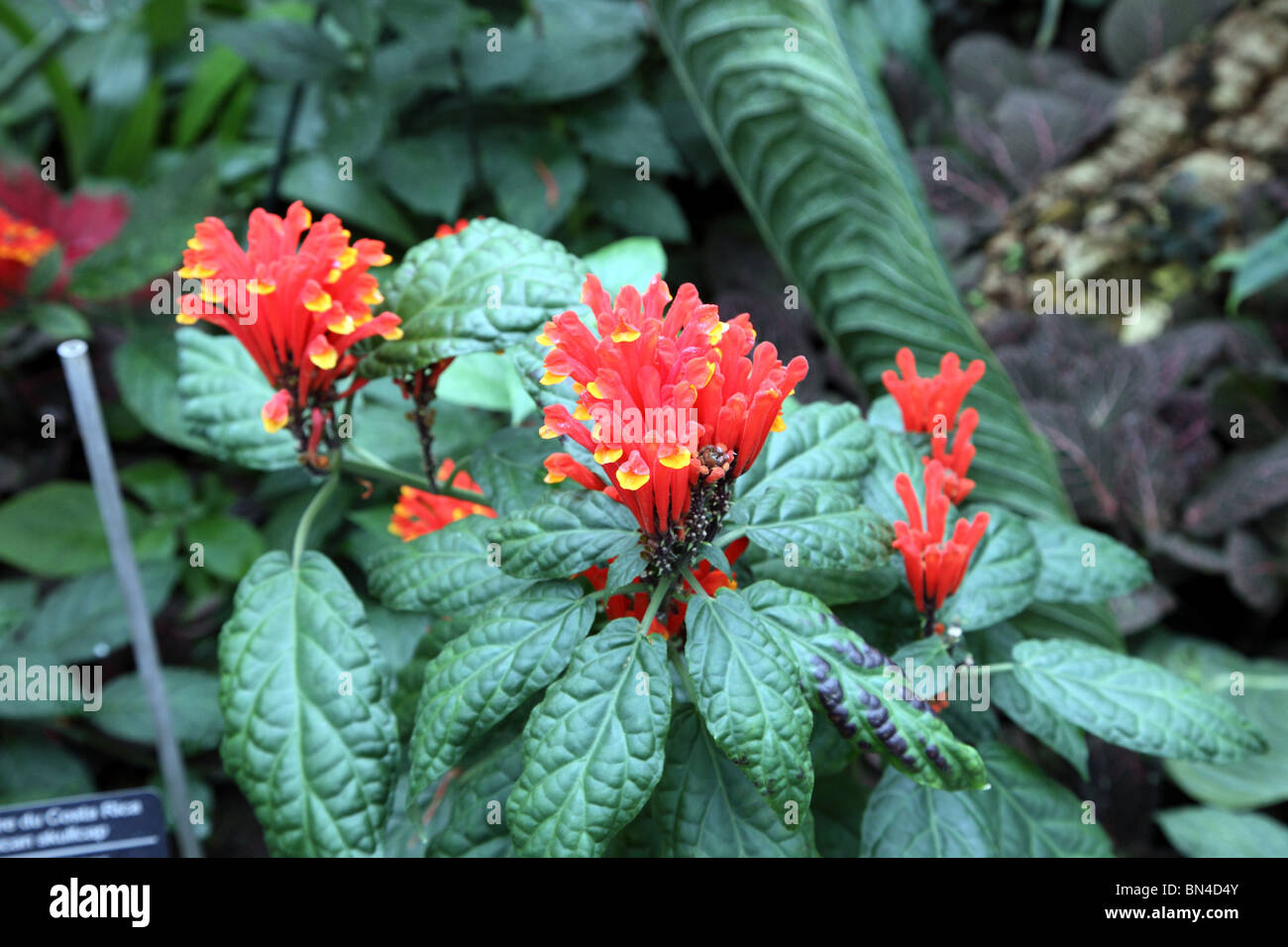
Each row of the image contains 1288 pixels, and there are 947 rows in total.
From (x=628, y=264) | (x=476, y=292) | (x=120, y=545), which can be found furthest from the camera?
(x=628, y=264)

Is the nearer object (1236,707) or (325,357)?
(325,357)

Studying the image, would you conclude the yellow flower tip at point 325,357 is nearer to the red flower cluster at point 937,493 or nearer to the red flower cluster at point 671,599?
the red flower cluster at point 671,599

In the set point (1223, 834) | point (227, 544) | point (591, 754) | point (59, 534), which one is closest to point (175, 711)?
point (227, 544)

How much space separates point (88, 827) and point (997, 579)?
0.94 metres

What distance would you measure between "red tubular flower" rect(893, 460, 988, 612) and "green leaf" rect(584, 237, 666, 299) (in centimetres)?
52

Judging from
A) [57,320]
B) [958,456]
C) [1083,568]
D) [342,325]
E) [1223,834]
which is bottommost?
[1223,834]

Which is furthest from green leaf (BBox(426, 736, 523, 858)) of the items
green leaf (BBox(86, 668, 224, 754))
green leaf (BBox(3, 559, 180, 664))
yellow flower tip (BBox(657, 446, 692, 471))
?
green leaf (BBox(3, 559, 180, 664))

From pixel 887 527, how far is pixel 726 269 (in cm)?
155

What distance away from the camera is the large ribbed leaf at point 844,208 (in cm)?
147

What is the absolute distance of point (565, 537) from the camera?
0.73m

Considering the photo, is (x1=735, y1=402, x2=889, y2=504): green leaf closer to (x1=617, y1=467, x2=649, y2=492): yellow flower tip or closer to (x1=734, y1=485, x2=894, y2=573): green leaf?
(x1=734, y1=485, x2=894, y2=573): green leaf

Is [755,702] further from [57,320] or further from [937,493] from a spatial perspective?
[57,320]

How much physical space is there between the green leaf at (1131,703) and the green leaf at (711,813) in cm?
27
